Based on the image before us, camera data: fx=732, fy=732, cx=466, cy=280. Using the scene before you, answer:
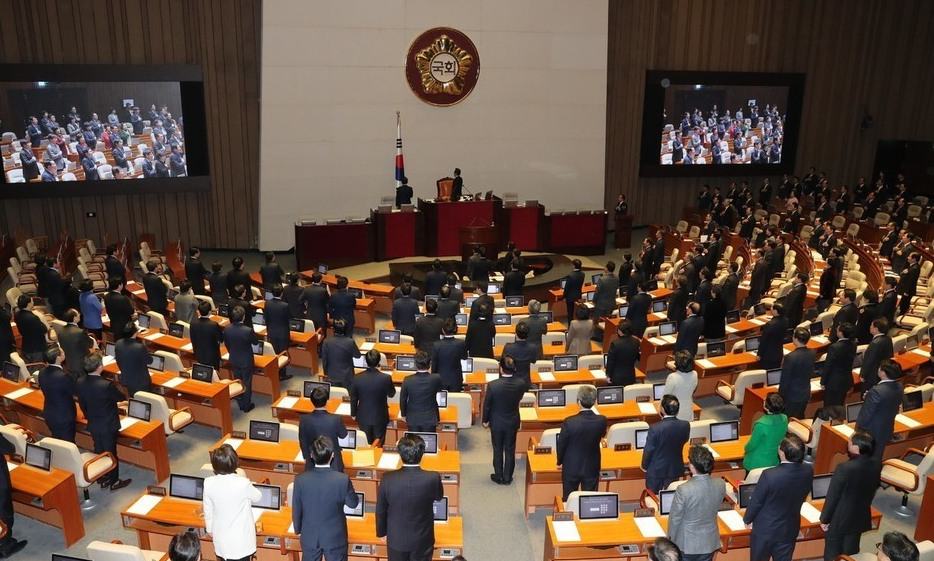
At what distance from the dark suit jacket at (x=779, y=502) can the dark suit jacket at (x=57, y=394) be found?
639 centimetres

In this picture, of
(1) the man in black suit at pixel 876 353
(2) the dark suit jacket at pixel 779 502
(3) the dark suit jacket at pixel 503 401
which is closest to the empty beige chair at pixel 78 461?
(3) the dark suit jacket at pixel 503 401

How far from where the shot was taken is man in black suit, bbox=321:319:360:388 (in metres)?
8.58

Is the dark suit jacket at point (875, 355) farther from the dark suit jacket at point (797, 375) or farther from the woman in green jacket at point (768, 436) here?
the woman in green jacket at point (768, 436)

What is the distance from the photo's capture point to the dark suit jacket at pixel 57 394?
725 cm

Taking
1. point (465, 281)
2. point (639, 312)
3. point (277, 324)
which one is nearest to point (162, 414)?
point (277, 324)

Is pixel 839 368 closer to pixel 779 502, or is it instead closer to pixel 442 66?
pixel 779 502

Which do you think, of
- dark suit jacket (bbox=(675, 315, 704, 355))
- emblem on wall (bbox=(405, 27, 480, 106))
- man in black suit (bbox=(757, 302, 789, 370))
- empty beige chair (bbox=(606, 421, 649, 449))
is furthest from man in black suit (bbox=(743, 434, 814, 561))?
emblem on wall (bbox=(405, 27, 480, 106))

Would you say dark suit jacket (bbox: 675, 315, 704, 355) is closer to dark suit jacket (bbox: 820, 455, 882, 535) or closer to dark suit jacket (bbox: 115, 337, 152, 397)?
dark suit jacket (bbox: 820, 455, 882, 535)

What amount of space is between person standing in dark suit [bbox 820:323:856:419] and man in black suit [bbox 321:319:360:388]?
5440 millimetres

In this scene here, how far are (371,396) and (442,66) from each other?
1295 centimetres

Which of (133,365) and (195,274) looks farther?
(195,274)

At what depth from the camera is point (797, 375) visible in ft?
26.4

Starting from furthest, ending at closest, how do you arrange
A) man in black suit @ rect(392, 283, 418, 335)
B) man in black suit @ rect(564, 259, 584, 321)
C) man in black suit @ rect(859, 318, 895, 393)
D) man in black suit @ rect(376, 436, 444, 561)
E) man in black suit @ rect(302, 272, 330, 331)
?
man in black suit @ rect(564, 259, 584, 321) < man in black suit @ rect(302, 272, 330, 331) < man in black suit @ rect(392, 283, 418, 335) < man in black suit @ rect(859, 318, 895, 393) < man in black suit @ rect(376, 436, 444, 561)

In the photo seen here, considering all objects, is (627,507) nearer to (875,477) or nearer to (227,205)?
(875,477)
